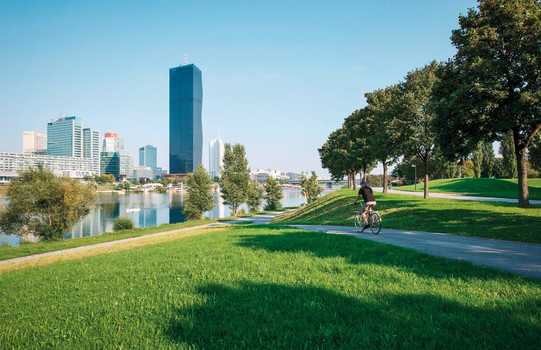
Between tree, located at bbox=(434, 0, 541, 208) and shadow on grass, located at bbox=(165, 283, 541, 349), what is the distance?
43.3 feet

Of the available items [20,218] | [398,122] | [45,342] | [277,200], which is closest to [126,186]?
[277,200]

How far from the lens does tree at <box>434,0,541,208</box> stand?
12.7m

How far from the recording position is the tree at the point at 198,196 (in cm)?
4075

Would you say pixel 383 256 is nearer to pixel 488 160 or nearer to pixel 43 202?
pixel 43 202

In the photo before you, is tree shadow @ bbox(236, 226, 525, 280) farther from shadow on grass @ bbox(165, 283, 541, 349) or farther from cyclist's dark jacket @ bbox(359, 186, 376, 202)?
cyclist's dark jacket @ bbox(359, 186, 376, 202)

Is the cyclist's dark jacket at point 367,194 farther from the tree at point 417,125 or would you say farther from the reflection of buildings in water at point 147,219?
the reflection of buildings in water at point 147,219

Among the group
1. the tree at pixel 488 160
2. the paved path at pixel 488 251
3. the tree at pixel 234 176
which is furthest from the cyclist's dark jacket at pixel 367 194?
the tree at pixel 488 160

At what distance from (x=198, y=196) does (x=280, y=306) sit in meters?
38.5

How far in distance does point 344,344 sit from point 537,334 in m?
2.11

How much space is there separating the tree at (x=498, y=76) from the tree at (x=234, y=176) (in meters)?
29.3

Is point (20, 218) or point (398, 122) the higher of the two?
point (398, 122)

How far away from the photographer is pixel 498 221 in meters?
11.3

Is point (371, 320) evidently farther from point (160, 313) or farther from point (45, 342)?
point (45, 342)

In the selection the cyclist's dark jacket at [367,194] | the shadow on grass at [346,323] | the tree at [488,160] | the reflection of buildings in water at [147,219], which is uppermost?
the tree at [488,160]
